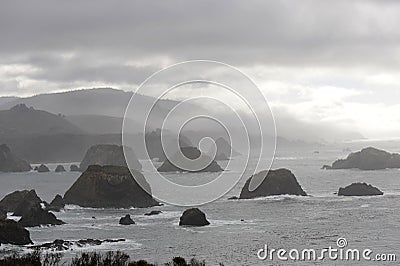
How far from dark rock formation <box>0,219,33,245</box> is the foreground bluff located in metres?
30.0

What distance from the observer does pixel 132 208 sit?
288ft

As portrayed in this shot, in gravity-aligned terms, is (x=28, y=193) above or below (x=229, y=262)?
above

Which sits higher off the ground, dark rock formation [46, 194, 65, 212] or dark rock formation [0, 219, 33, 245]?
dark rock formation [46, 194, 65, 212]

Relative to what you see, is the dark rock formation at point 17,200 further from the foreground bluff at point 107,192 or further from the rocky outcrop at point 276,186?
the rocky outcrop at point 276,186

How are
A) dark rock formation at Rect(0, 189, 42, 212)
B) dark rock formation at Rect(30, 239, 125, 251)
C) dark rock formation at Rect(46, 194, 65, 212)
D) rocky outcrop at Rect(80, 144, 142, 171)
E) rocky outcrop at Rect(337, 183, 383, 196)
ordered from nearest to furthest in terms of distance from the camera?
dark rock formation at Rect(30, 239, 125, 251)
dark rock formation at Rect(0, 189, 42, 212)
dark rock formation at Rect(46, 194, 65, 212)
rocky outcrop at Rect(337, 183, 383, 196)
rocky outcrop at Rect(80, 144, 142, 171)

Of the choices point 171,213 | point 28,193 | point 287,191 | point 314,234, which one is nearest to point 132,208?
point 171,213

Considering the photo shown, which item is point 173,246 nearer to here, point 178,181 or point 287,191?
point 287,191

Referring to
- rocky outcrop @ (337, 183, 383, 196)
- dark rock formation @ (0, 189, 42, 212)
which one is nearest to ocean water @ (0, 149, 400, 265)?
rocky outcrop @ (337, 183, 383, 196)

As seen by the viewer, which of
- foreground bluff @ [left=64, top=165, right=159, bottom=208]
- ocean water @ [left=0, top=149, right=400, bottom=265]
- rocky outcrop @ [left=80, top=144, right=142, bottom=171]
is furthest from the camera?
rocky outcrop @ [left=80, top=144, right=142, bottom=171]

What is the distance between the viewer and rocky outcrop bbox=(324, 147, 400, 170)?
164 m

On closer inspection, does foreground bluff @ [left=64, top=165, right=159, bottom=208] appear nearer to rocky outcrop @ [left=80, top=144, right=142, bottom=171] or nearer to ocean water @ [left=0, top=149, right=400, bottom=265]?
ocean water @ [left=0, top=149, right=400, bottom=265]

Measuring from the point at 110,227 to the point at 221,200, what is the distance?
30038 millimetres

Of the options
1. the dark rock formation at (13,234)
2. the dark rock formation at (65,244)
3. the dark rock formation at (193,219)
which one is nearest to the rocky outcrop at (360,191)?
the dark rock formation at (193,219)

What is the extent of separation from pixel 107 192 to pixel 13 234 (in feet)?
107
